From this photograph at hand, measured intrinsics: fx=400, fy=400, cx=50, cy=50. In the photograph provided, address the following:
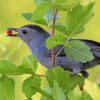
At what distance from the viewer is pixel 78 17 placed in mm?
462

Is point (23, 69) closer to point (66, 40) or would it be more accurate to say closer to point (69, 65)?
point (66, 40)

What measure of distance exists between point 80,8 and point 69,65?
353 mm

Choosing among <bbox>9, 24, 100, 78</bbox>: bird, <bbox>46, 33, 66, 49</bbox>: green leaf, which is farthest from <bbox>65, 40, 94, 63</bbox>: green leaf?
<bbox>9, 24, 100, 78</bbox>: bird

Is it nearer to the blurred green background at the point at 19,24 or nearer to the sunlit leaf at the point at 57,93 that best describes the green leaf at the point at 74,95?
the sunlit leaf at the point at 57,93

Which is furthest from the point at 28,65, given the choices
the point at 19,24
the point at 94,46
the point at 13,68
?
the point at 19,24

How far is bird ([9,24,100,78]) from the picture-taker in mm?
793

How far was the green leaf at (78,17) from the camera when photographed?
46 cm

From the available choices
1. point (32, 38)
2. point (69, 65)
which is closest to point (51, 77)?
point (69, 65)

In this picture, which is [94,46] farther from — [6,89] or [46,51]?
[6,89]

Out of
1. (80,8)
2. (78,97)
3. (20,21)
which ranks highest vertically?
(20,21)

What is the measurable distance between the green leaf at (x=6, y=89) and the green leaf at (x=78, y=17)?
10 cm

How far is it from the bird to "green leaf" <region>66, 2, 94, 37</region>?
0.91 feet

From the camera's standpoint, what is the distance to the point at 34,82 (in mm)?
505

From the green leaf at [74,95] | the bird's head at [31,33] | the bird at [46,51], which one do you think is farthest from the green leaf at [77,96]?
the bird's head at [31,33]
